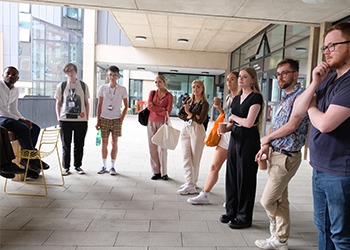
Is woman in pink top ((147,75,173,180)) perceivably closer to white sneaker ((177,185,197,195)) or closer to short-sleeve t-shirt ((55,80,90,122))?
white sneaker ((177,185,197,195))

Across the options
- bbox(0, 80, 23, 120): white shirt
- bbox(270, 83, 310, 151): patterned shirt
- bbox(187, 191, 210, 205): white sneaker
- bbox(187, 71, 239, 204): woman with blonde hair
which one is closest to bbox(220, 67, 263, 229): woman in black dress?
bbox(187, 71, 239, 204): woman with blonde hair

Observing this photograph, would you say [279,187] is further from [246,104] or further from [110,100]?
[110,100]

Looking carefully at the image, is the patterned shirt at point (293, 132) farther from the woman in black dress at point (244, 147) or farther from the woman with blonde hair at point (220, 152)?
the woman with blonde hair at point (220, 152)

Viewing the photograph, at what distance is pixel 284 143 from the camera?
6.86 feet

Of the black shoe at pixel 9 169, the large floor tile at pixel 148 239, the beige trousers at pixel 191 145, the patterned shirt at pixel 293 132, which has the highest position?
the patterned shirt at pixel 293 132

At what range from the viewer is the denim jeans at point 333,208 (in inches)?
55.9

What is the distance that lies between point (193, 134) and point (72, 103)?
2.14 metres

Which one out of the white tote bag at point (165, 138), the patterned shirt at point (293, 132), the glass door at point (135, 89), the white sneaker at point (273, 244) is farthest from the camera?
the glass door at point (135, 89)

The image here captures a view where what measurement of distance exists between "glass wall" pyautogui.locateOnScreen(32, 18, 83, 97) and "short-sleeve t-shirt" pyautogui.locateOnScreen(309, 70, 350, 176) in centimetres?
1839

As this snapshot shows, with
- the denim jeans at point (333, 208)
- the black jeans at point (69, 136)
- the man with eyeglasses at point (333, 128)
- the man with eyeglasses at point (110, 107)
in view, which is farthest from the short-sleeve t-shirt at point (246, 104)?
the black jeans at point (69, 136)

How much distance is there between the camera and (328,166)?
1460 millimetres

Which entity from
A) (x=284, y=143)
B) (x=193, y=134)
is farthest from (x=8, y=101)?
(x=284, y=143)

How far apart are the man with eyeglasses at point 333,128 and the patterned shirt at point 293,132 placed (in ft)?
1.53

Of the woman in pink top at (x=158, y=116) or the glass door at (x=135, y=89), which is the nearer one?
the woman in pink top at (x=158, y=116)
